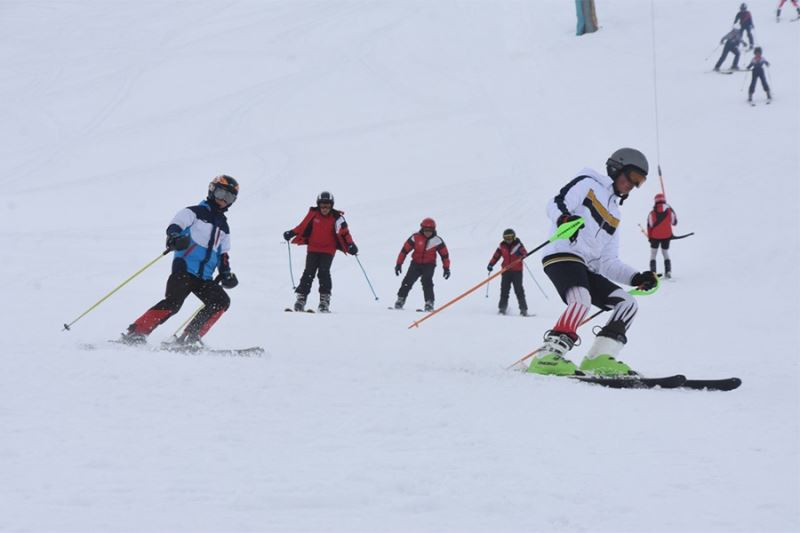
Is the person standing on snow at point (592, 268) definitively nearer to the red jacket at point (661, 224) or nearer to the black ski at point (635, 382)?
the black ski at point (635, 382)

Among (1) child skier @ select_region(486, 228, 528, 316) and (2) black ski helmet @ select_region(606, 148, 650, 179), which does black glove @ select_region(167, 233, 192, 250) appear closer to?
(2) black ski helmet @ select_region(606, 148, 650, 179)

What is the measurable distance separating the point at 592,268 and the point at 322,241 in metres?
5.97

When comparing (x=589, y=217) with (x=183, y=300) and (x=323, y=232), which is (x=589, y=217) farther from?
(x=323, y=232)

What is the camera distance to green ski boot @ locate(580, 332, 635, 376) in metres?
5.69

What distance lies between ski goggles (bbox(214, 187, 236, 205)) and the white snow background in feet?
4.50

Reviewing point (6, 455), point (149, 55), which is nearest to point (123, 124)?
point (149, 55)

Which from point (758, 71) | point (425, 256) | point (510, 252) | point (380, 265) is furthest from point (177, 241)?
point (758, 71)

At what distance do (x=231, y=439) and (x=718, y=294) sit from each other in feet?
34.1

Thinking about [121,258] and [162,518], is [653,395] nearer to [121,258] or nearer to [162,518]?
[162,518]

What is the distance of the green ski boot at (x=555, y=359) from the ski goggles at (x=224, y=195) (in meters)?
3.00

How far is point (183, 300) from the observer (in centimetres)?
680

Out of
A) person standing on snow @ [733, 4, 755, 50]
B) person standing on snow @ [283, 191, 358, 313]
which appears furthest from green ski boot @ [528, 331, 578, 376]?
person standing on snow @ [733, 4, 755, 50]

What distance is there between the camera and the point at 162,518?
267 cm

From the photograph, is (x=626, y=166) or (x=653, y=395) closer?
(x=653, y=395)
